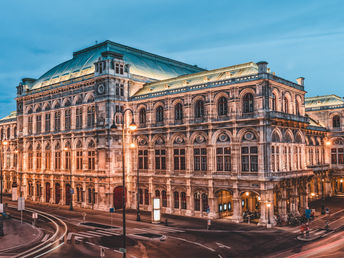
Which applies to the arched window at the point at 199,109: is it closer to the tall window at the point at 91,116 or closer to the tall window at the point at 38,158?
the tall window at the point at 91,116

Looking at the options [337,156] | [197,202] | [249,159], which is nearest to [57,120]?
[197,202]

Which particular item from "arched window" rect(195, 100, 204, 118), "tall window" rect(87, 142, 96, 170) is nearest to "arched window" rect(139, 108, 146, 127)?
"tall window" rect(87, 142, 96, 170)

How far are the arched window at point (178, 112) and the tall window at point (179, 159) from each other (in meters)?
4.76

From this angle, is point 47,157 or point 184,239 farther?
point 47,157

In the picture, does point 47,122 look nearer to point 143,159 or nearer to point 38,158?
point 38,158

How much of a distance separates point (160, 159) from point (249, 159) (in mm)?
14986

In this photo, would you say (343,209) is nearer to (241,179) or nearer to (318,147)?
(318,147)

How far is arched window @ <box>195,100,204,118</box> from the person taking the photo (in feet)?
157

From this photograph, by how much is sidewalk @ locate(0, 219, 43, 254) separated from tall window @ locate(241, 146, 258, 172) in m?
25.2

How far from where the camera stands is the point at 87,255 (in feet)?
96.9

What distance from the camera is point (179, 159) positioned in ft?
164

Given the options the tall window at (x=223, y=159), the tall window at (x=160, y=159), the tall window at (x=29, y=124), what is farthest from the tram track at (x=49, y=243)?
the tall window at (x=29, y=124)

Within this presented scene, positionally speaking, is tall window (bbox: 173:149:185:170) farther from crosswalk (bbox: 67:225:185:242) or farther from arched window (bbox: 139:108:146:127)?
crosswalk (bbox: 67:225:185:242)

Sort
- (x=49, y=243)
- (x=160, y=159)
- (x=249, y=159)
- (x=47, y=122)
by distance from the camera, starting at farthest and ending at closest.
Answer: (x=47, y=122) → (x=160, y=159) → (x=249, y=159) → (x=49, y=243)
